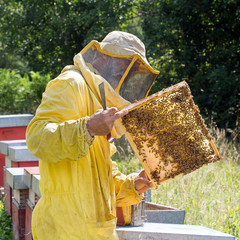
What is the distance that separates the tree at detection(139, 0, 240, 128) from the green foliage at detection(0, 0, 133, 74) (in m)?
1.20

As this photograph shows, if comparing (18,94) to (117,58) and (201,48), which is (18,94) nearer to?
(201,48)

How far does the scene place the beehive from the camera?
2510 millimetres

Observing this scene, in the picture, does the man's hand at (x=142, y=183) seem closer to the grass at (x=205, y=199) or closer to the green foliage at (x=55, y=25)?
the grass at (x=205, y=199)

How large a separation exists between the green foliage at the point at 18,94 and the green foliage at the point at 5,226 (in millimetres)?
7814

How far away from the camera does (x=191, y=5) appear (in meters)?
11.5

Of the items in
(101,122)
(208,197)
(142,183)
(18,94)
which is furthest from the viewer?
(18,94)

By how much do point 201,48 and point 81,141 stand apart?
10607mm

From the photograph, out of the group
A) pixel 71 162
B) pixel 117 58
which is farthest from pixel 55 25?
pixel 71 162

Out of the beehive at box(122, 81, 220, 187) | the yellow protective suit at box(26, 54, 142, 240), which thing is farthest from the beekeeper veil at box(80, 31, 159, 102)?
the beehive at box(122, 81, 220, 187)

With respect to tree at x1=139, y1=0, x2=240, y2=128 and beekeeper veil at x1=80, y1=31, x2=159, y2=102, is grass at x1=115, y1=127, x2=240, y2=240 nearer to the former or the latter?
beekeeper veil at x1=80, y1=31, x2=159, y2=102

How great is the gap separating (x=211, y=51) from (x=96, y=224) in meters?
10.2

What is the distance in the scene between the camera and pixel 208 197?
17.6ft

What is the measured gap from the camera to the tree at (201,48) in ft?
35.0

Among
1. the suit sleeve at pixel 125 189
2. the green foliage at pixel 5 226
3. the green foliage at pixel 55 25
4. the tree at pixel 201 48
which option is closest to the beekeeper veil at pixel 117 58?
the suit sleeve at pixel 125 189
